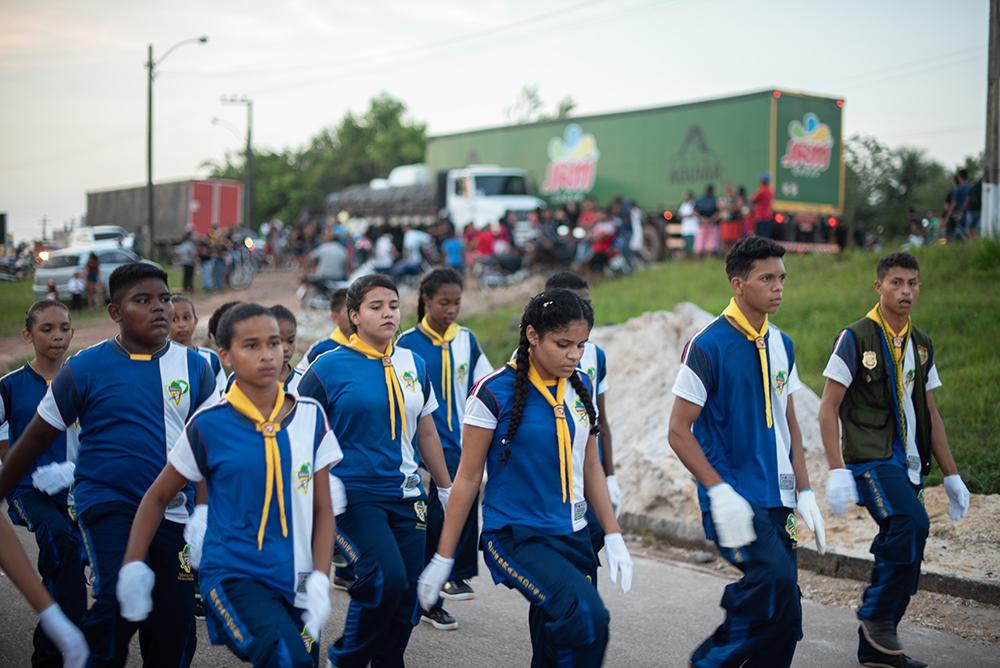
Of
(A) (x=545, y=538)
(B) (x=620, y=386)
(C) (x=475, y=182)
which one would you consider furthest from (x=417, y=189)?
(A) (x=545, y=538)

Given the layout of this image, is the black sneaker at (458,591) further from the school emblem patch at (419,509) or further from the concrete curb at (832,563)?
the concrete curb at (832,563)

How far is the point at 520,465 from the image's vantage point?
15.1 feet

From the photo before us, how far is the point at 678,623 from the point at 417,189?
27.9m

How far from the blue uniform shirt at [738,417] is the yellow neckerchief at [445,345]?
93.4 inches

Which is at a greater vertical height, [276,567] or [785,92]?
[785,92]

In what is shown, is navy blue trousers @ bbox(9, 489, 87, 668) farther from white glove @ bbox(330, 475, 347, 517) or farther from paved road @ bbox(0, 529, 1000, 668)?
white glove @ bbox(330, 475, 347, 517)

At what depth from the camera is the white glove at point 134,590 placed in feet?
13.8

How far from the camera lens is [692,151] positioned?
81.6 ft

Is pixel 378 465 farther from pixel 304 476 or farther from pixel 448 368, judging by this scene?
pixel 448 368

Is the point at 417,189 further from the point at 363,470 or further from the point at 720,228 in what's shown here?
the point at 363,470

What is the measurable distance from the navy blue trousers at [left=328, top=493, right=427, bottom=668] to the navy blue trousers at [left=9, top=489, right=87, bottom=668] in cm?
→ 131

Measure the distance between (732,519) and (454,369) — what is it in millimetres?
2896

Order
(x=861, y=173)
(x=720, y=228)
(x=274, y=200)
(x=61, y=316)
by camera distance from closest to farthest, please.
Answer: (x=61, y=316) → (x=720, y=228) → (x=861, y=173) → (x=274, y=200)

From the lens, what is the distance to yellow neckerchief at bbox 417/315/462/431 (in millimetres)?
7188
